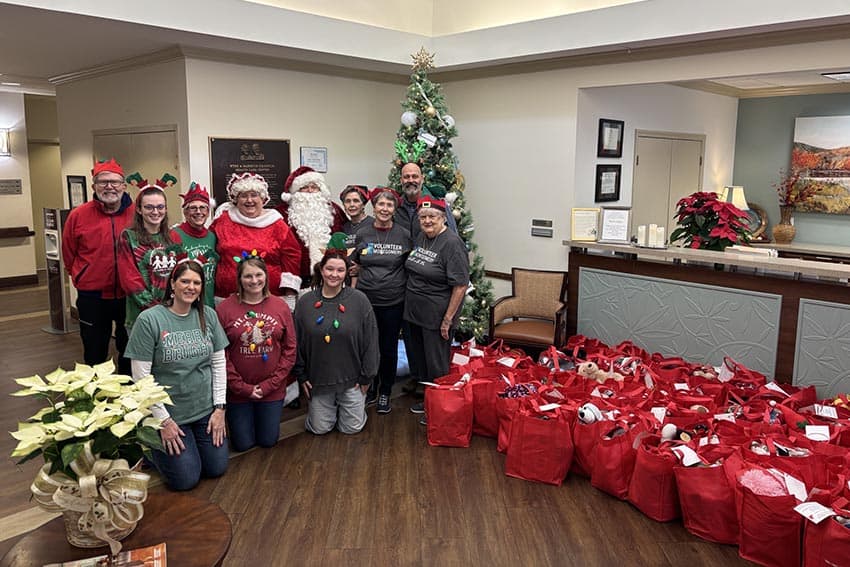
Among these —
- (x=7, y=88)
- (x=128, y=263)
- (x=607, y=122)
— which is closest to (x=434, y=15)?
(x=607, y=122)

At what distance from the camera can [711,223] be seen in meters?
5.34

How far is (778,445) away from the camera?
3.47 m

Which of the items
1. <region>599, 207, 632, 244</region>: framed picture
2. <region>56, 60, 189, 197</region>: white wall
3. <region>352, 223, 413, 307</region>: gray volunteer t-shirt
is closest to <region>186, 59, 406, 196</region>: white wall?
<region>56, 60, 189, 197</region>: white wall

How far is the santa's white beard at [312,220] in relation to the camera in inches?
197

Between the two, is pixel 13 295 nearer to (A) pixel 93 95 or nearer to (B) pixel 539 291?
(A) pixel 93 95

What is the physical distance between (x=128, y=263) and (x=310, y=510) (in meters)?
1.91

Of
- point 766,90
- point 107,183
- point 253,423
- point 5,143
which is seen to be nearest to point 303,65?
point 107,183

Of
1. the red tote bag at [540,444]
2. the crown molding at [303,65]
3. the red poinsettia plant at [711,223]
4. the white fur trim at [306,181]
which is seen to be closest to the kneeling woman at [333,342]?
the white fur trim at [306,181]

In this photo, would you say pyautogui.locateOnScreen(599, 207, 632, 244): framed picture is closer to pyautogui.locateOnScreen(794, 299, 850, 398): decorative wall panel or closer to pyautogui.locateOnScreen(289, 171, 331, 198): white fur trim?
pyautogui.locateOnScreen(794, 299, 850, 398): decorative wall panel

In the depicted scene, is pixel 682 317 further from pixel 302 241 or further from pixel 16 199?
pixel 16 199

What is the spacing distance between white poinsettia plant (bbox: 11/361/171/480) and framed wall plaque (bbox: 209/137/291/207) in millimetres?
3693

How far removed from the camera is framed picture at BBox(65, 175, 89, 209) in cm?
710

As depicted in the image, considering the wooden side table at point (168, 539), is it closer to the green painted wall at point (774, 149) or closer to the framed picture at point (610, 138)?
the framed picture at point (610, 138)

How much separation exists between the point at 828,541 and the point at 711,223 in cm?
306
